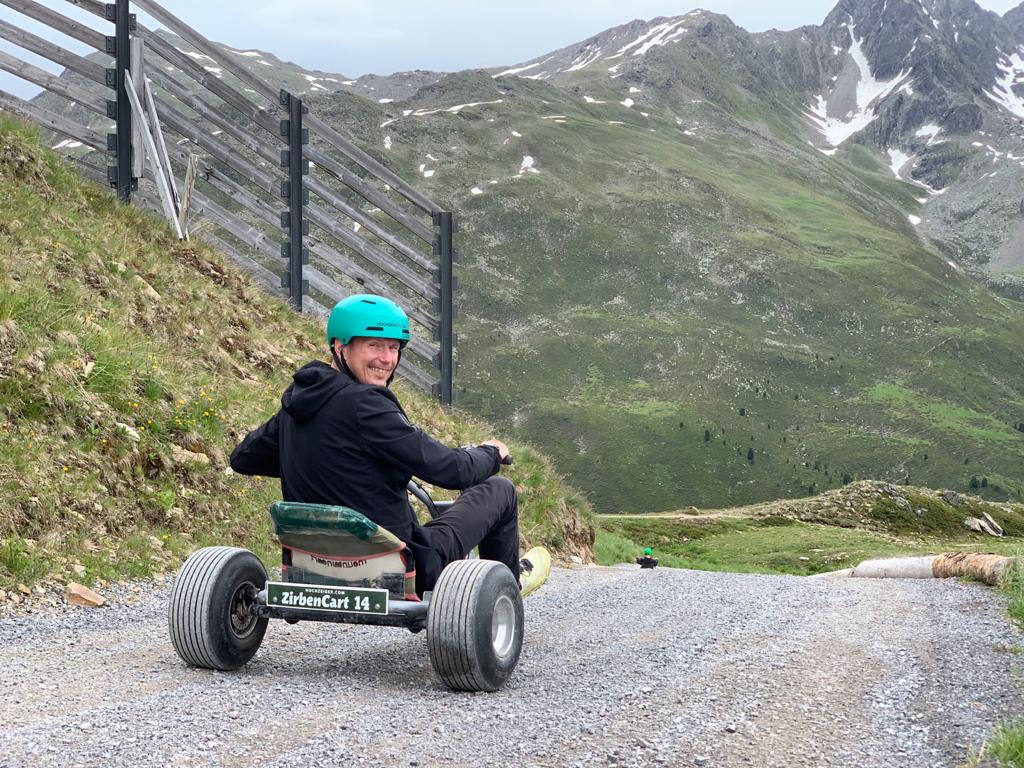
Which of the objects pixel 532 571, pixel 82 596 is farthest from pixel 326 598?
pixel 82 596

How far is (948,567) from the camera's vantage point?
14.9m

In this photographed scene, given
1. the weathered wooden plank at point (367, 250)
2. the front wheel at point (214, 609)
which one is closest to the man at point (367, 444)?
the front wheel at point (214, 609)

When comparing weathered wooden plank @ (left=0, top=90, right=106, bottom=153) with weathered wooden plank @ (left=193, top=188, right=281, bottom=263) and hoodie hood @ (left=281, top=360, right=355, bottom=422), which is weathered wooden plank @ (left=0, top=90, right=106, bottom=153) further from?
hoodie hood @ (left=281, top=360, right=355, bottom=422)

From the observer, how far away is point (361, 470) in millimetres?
6441

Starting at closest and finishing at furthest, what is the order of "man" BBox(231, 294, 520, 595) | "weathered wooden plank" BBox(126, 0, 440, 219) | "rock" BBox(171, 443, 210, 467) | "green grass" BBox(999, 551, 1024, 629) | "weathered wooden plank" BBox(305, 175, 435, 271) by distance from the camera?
"man" BBox(231, 294, 520, 595) → "green grass" BBox(999, 551, 1024, 629) → "rock" BBox(171, 443, 210, 467) → "weathered wooden plank" BBox(126, 0, 440, 219) → "weathered wooden plank" BBox(305, 175, 435, 271)

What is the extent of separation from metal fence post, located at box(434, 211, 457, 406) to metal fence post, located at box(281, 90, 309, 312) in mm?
3330

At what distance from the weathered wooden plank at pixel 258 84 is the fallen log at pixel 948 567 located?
35.3ft

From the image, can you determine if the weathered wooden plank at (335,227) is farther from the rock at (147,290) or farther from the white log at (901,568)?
the white log at (901,568)

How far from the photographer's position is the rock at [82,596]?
8.20 m

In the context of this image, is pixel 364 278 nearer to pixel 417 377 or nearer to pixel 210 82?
pixel 417 377

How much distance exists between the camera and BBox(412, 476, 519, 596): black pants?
22.0 ft

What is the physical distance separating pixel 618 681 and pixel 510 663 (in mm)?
743

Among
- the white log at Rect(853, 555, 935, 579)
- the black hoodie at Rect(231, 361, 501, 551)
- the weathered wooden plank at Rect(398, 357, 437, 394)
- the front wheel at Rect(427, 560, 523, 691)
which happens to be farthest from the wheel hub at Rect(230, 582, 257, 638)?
the weathered wooden plank at Rect(398, 357, 437, 394)

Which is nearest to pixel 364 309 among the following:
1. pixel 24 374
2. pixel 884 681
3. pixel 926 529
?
pixel 884 681
